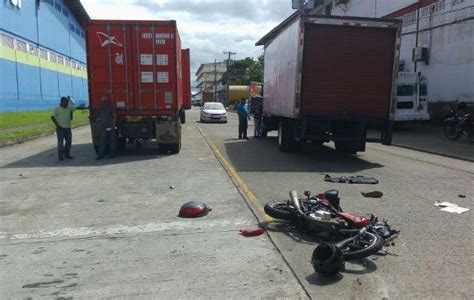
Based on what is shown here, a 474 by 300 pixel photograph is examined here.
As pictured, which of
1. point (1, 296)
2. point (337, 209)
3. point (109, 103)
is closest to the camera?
point (1, 296)

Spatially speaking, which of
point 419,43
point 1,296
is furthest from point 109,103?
point 419,43

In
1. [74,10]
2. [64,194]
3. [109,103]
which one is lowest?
[64,194]

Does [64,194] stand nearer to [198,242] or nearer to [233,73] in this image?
[198,242]

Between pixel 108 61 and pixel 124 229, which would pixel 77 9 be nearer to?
pixel 108 61

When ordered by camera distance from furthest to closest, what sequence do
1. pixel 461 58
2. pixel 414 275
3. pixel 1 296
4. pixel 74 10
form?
pixel 74 10 → pixel 461 58 → pixel 414 275 → pixel 1 296

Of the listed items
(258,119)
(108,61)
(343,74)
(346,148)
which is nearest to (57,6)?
(258,119)

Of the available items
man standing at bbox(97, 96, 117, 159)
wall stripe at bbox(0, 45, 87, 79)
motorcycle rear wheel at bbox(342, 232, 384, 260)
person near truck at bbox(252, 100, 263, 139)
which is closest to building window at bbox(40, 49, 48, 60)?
wall stripe at bbox(0, 45, 87, 79)

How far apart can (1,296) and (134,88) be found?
9.80 m

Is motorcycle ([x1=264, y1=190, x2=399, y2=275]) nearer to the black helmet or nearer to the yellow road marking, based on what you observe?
the black helmet

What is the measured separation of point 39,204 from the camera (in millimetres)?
7590

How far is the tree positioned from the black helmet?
90.1 metres

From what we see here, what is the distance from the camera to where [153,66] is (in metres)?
13.4

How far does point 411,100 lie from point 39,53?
28292 millimetres

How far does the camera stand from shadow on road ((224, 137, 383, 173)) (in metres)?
11.2
